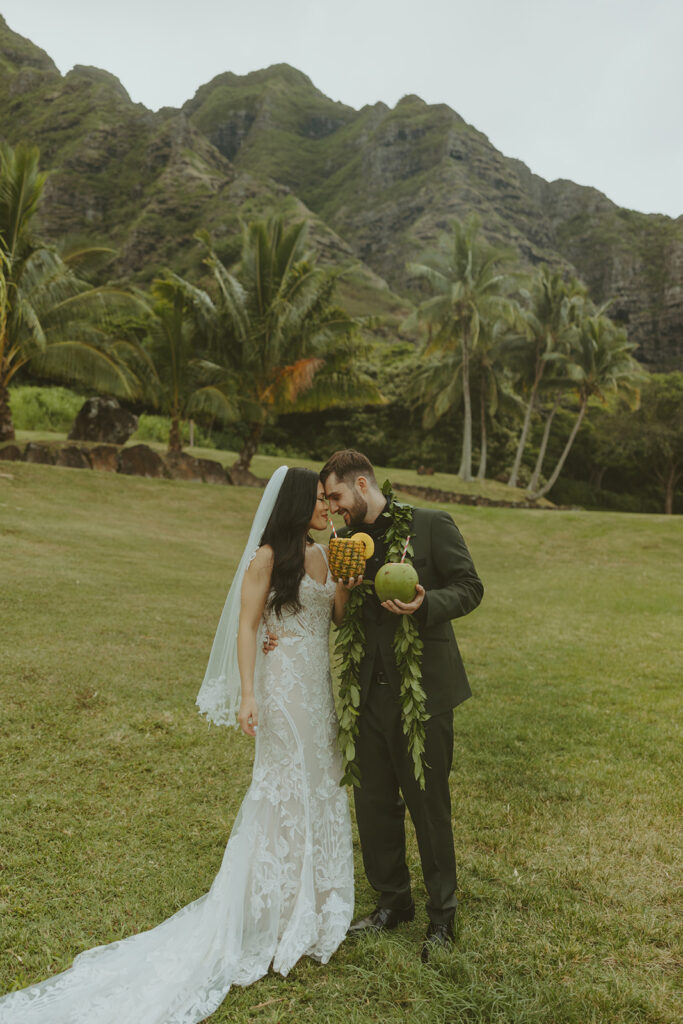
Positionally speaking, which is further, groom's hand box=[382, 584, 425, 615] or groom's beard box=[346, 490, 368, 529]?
groom's beard box=[346, 490, 368, 529]

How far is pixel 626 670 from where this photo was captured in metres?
8.51

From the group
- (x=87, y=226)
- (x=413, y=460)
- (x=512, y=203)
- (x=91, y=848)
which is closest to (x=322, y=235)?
A: (x=87, y=226)

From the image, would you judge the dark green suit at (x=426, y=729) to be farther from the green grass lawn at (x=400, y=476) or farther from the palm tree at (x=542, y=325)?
the palm tree at (x=542, y=325)

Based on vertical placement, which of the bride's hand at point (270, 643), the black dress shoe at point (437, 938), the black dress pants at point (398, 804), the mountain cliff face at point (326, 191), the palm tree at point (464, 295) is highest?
the mountain cliff face at point (326, 191)

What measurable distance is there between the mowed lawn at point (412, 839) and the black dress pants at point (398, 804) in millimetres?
256

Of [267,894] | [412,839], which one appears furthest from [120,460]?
[267,894]

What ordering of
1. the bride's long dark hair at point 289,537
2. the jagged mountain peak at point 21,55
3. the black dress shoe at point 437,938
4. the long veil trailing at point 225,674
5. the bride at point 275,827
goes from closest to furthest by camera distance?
the bride at point 275,827
the black dress shoe at point 437,938
the bride's long dark hair at point 289,537
the long veil trailing at point 225,674
the jagged mountain peak at point 21,55

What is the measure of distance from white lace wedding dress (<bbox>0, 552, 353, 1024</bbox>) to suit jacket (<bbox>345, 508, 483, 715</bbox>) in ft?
0.89

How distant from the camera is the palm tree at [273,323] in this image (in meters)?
19.8

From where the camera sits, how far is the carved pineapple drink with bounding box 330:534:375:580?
9.02 feet

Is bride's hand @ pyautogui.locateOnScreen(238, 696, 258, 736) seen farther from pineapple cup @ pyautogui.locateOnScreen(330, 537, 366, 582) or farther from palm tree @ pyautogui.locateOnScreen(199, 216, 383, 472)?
palm tree @ pyautogui.locateOnScreen(199, 216, 383, 472)

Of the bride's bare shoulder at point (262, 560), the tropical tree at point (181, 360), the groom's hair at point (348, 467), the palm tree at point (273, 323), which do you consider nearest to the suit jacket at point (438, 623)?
the groom's hair at point (348, 467)

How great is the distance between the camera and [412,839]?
428 centimetres

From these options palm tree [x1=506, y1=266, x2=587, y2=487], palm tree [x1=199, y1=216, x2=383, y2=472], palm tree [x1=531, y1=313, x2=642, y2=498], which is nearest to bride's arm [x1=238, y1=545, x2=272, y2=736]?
palm tree [x1=199, y1=216, x2=383, y2=472]
